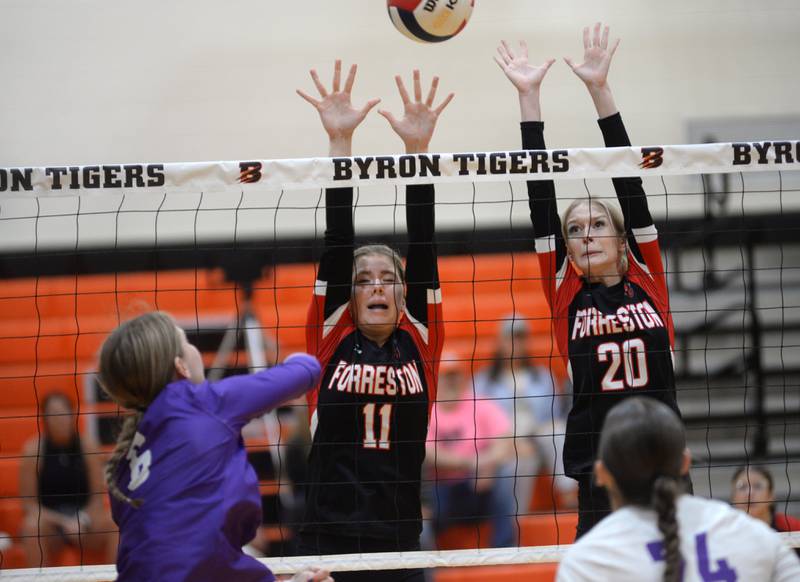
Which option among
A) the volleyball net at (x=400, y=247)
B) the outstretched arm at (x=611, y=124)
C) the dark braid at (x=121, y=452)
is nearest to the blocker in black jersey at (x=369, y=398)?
the outstretched arm at (x=611, y=124)

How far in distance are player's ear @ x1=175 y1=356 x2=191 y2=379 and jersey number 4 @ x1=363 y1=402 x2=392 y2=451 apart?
46.7 inches

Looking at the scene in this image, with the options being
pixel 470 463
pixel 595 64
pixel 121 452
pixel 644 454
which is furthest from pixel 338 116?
pixel 470 463

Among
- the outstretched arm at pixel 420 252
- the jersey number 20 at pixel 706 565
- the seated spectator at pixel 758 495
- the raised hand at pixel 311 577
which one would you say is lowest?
the seated spectator at pixel 758 495

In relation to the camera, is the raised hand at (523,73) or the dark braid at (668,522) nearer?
the dark braid at (668,522)

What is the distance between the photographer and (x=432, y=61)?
7762 mm

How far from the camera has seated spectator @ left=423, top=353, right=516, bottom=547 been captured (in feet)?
21.3

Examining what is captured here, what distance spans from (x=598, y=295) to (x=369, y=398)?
3.36 ft

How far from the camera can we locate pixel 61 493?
648 cm

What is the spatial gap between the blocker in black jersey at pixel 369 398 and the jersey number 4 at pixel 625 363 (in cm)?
69

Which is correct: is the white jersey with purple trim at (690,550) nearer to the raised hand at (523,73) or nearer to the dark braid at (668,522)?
the dark braid at (668,522)

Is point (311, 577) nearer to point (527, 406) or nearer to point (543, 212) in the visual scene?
point (543, 212)

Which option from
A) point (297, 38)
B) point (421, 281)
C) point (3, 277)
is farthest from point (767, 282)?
point (3, 277)

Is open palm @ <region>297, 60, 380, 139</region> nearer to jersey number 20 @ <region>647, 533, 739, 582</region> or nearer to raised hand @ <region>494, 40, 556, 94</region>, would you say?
raised hand @ <region>494, 40, 556, 94</region>

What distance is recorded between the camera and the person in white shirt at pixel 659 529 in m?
1.98
